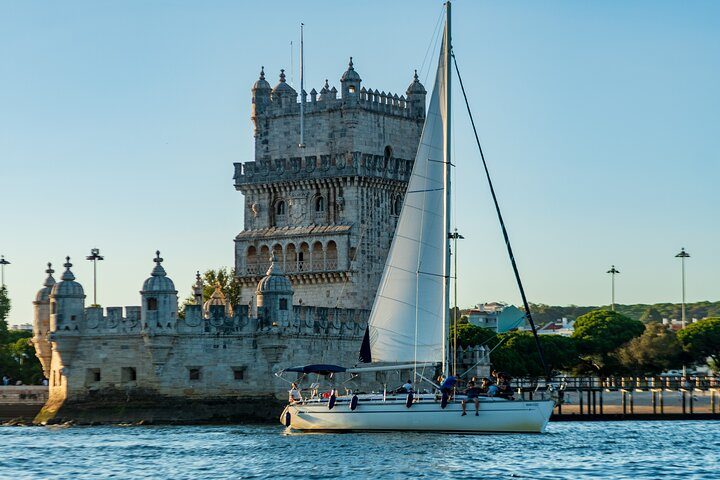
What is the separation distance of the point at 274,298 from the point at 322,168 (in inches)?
653

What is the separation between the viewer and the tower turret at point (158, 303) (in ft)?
335

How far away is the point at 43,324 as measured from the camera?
110 metres

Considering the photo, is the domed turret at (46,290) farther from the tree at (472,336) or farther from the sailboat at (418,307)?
the tree at (472,336)

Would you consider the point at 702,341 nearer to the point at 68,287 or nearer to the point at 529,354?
the point at 529,354

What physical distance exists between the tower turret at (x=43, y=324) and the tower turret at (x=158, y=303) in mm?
8335

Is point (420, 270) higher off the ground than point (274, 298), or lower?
higher

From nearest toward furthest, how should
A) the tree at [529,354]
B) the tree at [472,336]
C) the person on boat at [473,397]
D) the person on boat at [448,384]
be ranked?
the person on boat at [448,384] → the person on boat at [473,397] → the tree at [529,354] → the tree at [472,336]

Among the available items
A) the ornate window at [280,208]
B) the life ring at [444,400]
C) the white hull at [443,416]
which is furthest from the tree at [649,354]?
the life ring at [444,400]

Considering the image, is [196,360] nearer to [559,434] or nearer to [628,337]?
[559,434]

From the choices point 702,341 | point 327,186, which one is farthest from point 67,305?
point 702,341

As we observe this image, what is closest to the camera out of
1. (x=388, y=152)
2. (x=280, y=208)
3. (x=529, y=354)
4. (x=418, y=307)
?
(x=418, y=307)

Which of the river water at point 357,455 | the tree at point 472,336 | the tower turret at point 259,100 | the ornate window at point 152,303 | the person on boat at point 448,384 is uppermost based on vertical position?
the tower turret at point 259,100

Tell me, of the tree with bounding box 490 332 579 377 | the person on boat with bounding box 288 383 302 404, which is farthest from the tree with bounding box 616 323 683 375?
the person on boat with bounding box 288 383 302 404

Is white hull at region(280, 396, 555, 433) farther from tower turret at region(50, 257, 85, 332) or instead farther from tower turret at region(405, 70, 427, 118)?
tower turret at region(405, 70, 427, 118)
